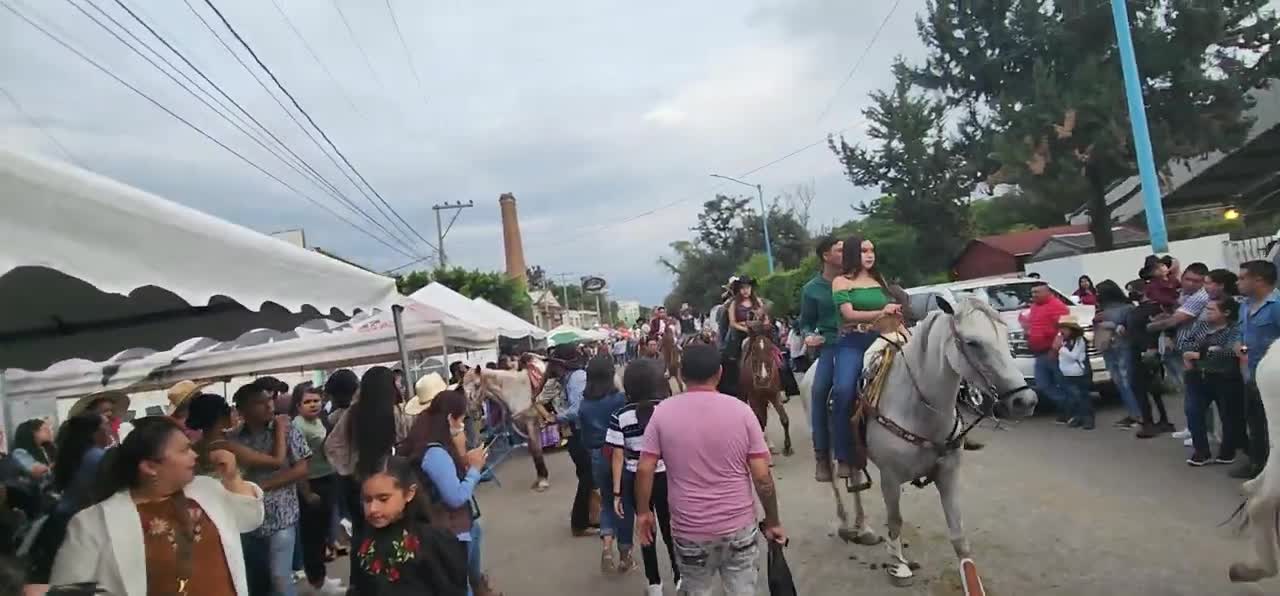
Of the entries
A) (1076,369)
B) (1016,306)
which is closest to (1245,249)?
(1016,306)

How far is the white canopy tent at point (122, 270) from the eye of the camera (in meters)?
2.66

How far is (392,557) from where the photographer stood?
3123 mm

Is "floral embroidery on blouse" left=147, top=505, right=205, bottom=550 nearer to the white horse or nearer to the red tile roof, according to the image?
the white horse

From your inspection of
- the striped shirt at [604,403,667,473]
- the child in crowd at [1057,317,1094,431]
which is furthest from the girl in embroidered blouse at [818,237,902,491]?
the child in crowd at [1057,317,1094,431]

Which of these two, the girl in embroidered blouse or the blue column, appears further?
the blue column

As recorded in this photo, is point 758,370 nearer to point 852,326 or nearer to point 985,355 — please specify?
point 852,326

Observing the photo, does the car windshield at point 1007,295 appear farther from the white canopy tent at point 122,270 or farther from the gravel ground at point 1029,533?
the white canopy tent at point 122,270

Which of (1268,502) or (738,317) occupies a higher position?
(738,317)

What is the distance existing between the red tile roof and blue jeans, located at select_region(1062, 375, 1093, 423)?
73.9 ft

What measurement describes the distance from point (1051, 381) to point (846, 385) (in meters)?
6.20

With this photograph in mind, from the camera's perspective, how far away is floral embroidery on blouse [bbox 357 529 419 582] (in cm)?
311

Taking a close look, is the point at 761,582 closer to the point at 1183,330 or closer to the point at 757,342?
the point at 757,342

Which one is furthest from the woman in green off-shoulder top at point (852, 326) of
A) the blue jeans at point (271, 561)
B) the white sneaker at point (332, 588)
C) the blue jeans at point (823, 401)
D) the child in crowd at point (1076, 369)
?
the child in crowd at point (1076, 369)

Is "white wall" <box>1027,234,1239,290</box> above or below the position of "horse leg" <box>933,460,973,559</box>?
above
